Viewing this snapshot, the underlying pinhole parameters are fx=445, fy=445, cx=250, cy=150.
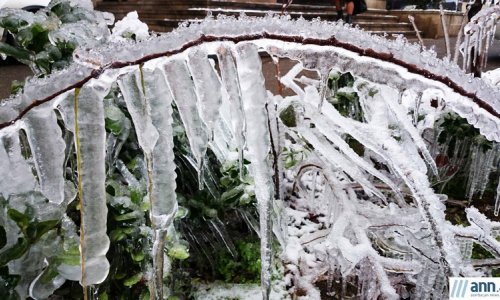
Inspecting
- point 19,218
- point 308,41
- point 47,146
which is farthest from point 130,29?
point 308,41

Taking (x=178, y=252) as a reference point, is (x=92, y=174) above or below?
above

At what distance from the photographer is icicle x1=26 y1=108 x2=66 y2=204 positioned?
0.86 metres

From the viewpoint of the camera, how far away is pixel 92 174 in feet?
2.94

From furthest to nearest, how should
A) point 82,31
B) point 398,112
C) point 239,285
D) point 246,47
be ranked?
point 239,285 < point 398,112 < point 82,31 < point 246,47

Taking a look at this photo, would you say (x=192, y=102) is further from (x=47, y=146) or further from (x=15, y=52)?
(x=15, y=52)

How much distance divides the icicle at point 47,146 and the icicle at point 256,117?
14.8 inches

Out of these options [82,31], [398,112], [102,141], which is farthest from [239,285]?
[102,141]

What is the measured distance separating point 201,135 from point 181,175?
51.0 inches

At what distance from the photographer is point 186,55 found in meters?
0.79

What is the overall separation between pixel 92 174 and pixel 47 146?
4.1 inches

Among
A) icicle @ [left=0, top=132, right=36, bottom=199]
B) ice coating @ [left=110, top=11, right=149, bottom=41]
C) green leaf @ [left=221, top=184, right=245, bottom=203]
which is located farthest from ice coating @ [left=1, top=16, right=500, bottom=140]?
ice coating @ [left=110, top=11, right=149, bottom=41]

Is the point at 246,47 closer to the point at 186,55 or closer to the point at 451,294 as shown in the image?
the point at 186,55

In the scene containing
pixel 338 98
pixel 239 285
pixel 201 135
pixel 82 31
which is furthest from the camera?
Answer: pixel 338 98

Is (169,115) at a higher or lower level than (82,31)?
lower
